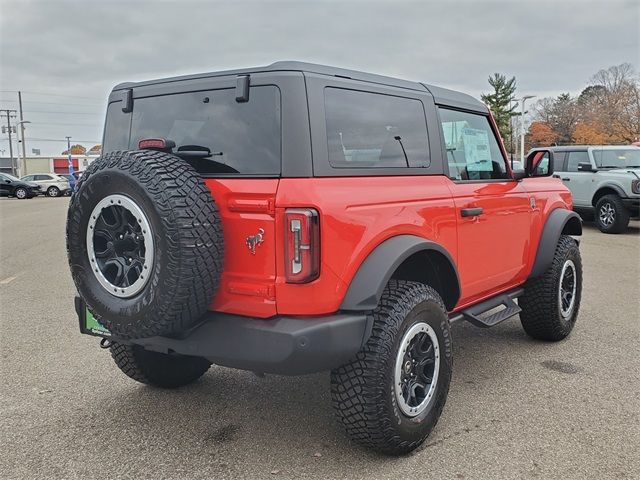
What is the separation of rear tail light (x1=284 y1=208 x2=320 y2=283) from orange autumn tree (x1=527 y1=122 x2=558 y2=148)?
70576 millimetres

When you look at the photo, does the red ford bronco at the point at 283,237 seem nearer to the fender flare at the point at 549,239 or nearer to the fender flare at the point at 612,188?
the fender flare at the point at 549,239

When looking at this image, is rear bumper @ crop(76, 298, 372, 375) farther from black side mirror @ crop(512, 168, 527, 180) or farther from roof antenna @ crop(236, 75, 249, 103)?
black side mirror @ crop(512, 168, 527, 180)

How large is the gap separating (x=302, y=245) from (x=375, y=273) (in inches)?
16.6

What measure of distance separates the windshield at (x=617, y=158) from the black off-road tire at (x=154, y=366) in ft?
37.8

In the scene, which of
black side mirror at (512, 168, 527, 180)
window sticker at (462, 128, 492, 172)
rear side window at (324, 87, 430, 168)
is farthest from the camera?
black side mirror at (512, 168, 527, 180)

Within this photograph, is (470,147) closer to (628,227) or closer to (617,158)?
(617,158)

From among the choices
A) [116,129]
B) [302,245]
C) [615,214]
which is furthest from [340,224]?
[615,214]

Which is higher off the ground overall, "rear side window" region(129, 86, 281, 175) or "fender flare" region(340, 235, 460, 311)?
"rear side window" region(129, 86, 281, 175)

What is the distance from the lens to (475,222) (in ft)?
12.2

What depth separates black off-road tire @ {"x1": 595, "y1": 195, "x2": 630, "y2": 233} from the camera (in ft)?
39.5

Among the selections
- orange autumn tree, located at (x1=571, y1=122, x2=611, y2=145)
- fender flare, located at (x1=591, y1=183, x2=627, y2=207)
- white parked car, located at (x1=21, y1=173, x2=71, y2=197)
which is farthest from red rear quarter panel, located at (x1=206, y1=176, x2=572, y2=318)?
orange autumn tree, located at (x1=571, y1=122, x2=611, y2=145)

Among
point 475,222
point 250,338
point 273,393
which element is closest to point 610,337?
point 475,222

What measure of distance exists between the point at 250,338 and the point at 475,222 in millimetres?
1815

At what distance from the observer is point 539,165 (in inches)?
183
